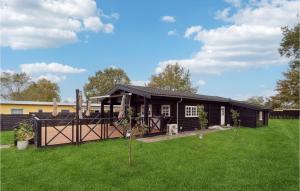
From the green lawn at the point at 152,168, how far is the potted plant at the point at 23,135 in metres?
0.37

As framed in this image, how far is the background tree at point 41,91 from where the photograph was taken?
4475cm

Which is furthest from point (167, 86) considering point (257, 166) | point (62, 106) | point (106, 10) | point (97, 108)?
point (257, 166)

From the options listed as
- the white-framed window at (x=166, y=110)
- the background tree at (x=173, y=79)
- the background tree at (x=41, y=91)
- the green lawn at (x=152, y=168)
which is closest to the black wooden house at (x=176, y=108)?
the white-framed window at (x=166, y=110)

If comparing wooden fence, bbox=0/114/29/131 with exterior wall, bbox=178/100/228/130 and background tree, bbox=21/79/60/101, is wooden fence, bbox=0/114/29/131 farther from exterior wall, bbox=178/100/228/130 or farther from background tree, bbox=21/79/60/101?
background tree, bbox=21/79/60/101

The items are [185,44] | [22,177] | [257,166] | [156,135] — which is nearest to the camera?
[22,177]

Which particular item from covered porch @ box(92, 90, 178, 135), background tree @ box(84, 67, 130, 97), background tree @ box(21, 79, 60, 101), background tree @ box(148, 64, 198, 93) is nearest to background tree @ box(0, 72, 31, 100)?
background tree @ box(21, 79, 60, 101)

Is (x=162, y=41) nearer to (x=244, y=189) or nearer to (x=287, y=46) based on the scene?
(x=287, y=46)

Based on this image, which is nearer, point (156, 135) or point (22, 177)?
point (22, 177)

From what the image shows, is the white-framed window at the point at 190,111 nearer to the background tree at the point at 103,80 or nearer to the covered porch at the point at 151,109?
the covered porch at the point at 151,109

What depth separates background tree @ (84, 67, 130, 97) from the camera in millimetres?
51219

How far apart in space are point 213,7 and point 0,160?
13.2m

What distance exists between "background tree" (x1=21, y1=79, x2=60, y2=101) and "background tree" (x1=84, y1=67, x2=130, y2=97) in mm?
5677

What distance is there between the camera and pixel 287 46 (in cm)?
3100

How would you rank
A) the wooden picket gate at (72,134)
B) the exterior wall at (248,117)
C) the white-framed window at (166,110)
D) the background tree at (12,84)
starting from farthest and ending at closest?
1. the background tree at (12,84)
2. the exterior wall at (248,117)
3. the white-framed window at (166,110)
4. the wooden picket gate at (72,134)
